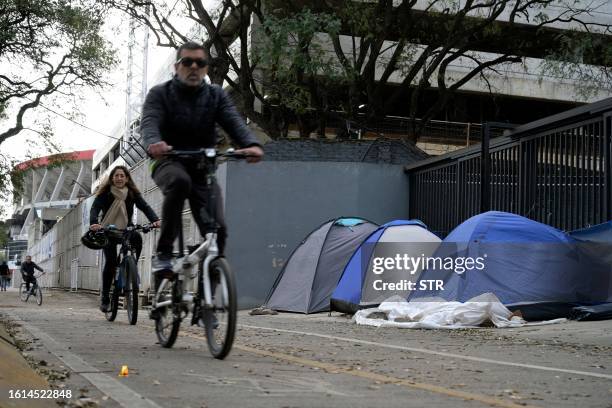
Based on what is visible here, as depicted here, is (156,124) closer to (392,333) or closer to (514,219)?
(392,333)

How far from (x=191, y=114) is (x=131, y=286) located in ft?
12.4

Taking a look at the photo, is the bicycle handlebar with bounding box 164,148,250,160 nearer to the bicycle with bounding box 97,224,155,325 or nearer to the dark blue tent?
the bicycle with bounding box 97,224,155,325

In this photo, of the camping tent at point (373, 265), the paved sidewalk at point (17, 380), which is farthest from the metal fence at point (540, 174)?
the paved sidewalk at point (17, 380)

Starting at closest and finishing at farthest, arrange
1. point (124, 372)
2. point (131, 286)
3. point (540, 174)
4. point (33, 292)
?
point (124, 372) < point (131, 286) < point (540, 174) < point (33, 292)

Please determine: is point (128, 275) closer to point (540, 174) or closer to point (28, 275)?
point (540, 174)

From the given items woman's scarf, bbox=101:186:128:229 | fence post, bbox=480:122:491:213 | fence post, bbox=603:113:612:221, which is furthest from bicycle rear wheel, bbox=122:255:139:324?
fence post, bbox=480:122:491:213

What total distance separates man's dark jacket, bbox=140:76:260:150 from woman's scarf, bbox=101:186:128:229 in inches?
146

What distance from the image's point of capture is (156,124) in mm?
6031

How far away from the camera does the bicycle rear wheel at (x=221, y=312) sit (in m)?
5.46

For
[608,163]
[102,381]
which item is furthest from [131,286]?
[608,163]

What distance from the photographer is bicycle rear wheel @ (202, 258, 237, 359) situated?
17.9 feet

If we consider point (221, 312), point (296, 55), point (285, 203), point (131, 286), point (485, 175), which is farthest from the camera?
point (296, 55)

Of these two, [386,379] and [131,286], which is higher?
[131,286]

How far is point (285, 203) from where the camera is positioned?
64.8 ft
